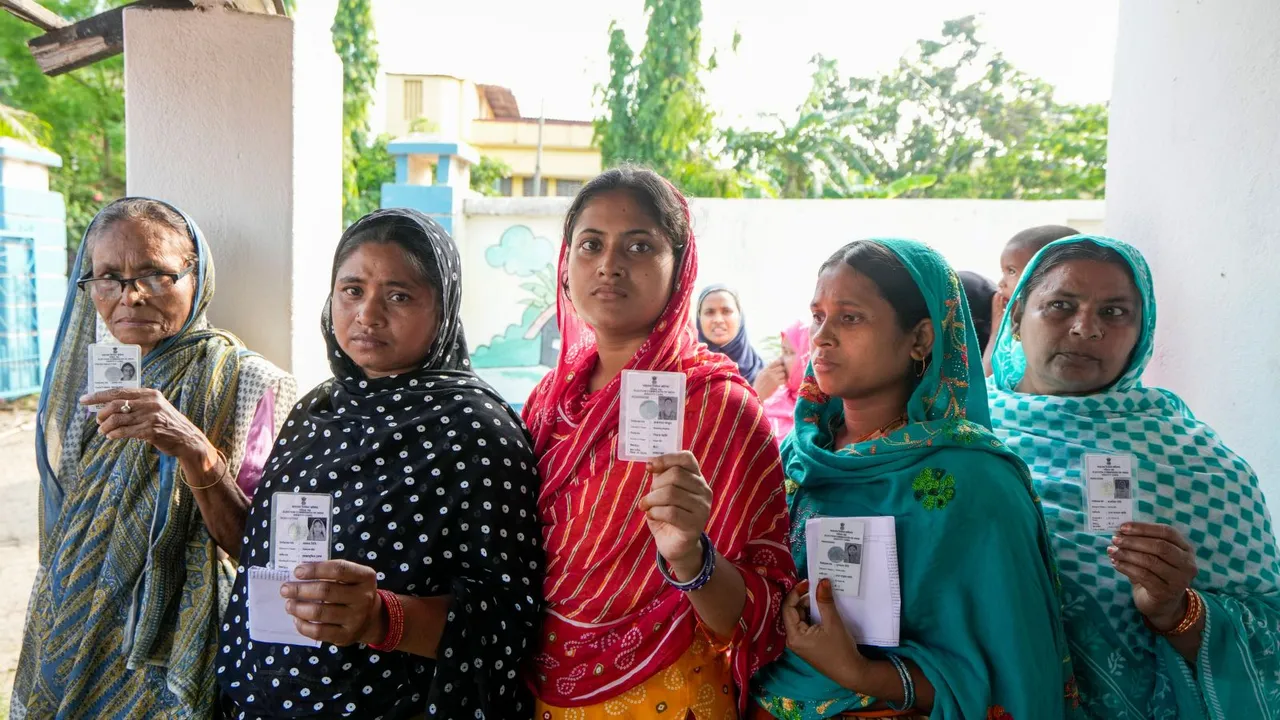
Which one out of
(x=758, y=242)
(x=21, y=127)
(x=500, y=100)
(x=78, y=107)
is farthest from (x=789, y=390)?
(x=500, y=100)

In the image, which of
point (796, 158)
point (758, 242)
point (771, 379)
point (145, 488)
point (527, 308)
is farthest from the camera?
point (796, 158)

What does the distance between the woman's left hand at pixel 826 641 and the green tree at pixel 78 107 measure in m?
17.0

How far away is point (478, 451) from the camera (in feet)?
6.37

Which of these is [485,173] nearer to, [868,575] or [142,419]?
[142,419]

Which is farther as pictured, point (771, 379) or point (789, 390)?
point (789, 390)

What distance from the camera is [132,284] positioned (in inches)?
97.3

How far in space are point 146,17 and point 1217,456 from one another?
12.7ft

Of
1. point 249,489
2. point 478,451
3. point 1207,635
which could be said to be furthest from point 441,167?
point 1207,635

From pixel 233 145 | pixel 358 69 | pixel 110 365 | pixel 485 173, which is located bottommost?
pixel 110 365

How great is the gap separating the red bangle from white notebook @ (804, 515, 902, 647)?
0.84m

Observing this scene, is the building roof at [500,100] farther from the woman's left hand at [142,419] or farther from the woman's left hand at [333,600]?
the woman's left hand at [333,600]

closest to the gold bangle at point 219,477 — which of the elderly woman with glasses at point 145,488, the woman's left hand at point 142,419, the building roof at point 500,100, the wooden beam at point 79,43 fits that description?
the elderly woman with glasses at point 145,488

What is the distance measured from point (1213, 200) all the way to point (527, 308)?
728 cm

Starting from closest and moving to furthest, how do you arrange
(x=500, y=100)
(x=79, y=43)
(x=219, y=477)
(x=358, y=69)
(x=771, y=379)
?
(x=219, y=477), (x=79, y=43), (x=771, y=379), (x=358, y=69), (x=500, y=100)
